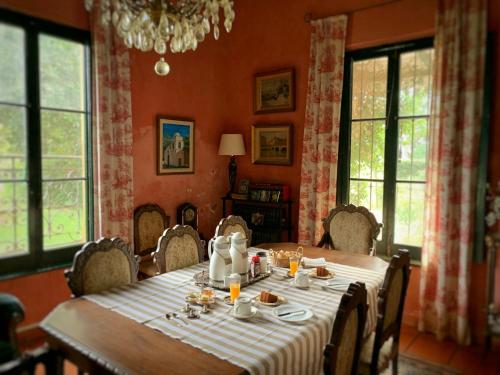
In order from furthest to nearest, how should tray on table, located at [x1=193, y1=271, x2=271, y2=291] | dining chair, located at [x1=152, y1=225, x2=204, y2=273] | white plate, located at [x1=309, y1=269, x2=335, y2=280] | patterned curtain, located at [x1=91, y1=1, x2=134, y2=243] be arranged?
1. patterned curtain, located at [x1=91, y1=1, x2=134, y2=243]
2. dining chair, located at [x1=152, y1=225, x2=204, y2=273]
3. white plate, located at [x1=309, y1=269, x2=335, y2=280]
4. tray on table, located at [x1=193, y1=271, x2=271, y2=291]

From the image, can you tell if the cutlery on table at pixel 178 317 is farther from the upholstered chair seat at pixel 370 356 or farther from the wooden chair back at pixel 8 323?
the upholstered chair seat at pixel 370 356

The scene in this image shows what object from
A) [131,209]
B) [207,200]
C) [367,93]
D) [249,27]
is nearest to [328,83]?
[367,93]

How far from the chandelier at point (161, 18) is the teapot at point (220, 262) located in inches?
46.2

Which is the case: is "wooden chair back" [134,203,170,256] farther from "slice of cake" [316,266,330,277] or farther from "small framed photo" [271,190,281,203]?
"slice of cake" [316,266,330,277]

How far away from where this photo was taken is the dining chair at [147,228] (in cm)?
393

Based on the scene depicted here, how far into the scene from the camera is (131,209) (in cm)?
380

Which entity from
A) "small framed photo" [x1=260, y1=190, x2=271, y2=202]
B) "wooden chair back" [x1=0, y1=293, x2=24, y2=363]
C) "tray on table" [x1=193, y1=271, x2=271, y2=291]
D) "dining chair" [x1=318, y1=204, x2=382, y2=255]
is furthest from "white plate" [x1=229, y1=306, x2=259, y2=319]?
"small framed photo" [x1=260, y1=190, x2=271, y2=202]

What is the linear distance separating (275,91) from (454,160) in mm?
2061

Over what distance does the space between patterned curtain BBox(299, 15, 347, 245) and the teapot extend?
1.87m

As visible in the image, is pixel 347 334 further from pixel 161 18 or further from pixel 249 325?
pixel 161 18

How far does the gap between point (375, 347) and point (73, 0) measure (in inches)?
142

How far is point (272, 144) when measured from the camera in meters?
4.52

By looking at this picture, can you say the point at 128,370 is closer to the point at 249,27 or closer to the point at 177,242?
the point at 177,242

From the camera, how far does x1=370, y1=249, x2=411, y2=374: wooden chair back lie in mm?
1934
